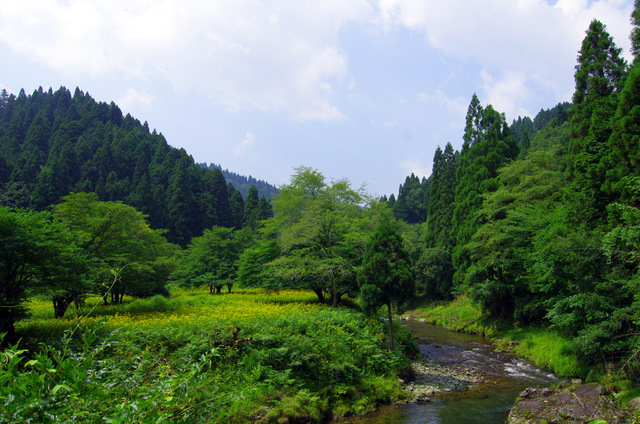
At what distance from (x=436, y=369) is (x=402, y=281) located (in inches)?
189

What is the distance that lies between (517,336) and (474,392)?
36.3 feet

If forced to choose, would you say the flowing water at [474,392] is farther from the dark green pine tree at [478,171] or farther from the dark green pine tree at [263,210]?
the dark green pine tree at [263,210]

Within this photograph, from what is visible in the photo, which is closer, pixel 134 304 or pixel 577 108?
pixel 577 108

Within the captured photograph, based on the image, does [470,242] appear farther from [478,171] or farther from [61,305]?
[61,305]

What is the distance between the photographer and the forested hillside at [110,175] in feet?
195

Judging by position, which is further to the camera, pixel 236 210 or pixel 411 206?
pixel 411 206

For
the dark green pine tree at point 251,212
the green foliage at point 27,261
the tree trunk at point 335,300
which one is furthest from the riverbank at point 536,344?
the dark green pine tree at point 251,212

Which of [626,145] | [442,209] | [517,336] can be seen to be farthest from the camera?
[442,209]

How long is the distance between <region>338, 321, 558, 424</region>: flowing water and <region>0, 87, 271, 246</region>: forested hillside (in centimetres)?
5150

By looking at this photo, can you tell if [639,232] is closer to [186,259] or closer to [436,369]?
[436,369]

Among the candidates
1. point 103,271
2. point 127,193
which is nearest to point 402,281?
point 103,271

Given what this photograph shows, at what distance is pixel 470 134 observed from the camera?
37250 millimetres

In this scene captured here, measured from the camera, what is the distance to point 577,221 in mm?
15875

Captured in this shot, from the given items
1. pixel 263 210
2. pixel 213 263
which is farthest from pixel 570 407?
pixel 263 210
